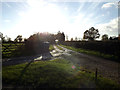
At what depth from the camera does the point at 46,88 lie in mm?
4426

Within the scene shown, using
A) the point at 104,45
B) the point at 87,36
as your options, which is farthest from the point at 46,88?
the point at 87,36

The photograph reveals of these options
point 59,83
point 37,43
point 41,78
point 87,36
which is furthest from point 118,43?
point 87,36

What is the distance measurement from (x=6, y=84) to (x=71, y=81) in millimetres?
4833

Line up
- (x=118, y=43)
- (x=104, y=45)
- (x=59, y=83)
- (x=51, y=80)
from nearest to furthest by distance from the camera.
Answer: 1. (x=59, y=83)
2. (x=51, y=80)
3. (x=118, y=43)
4. (x=104, y=45)

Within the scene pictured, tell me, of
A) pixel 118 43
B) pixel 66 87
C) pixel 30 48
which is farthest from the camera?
pixel 30 48

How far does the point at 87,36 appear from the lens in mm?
73000

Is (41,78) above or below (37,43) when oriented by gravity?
below

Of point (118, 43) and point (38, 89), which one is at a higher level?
point (118, 43)

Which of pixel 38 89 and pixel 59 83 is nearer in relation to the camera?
pixel 38 89

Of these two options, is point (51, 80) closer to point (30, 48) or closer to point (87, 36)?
point (30, 48)

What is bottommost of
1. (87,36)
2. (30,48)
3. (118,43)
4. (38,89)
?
(38,89)

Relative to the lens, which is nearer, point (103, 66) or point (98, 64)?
point (103, 66)

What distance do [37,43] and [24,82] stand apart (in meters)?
18.2

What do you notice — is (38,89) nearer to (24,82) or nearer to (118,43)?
(24,82)
